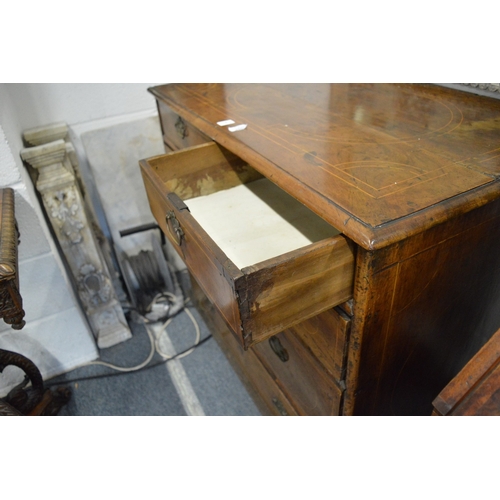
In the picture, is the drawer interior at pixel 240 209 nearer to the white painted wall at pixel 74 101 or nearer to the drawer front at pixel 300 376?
the drawer front at pixel 300 376

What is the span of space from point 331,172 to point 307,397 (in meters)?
Answer: 0.55

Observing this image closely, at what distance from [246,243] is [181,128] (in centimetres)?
54

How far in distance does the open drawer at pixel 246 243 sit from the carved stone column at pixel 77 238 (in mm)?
500

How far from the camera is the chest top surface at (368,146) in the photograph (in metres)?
0.62

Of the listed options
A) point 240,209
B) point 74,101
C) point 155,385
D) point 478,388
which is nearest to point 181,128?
point 240,209

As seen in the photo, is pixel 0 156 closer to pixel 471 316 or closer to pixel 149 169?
pixel 149 169

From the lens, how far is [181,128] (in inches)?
47.5

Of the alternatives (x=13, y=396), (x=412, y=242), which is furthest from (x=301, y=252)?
(x=13, y=396)

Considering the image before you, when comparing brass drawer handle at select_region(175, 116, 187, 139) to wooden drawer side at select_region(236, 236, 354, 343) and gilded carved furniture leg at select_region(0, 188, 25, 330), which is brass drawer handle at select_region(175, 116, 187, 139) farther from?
Result: wooden drawer side at select_region(236, 236, 354, 343)

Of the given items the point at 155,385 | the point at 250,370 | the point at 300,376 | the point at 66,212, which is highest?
the point at 66,212

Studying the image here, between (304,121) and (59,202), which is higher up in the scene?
(304,121)

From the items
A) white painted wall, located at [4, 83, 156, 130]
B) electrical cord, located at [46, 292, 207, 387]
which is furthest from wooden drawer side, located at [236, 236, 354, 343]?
white painted wall, located at [4, 83, 156, 130]

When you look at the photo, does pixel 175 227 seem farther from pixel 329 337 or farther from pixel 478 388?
pixel 478 388

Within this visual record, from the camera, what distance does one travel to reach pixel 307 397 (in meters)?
0.99
